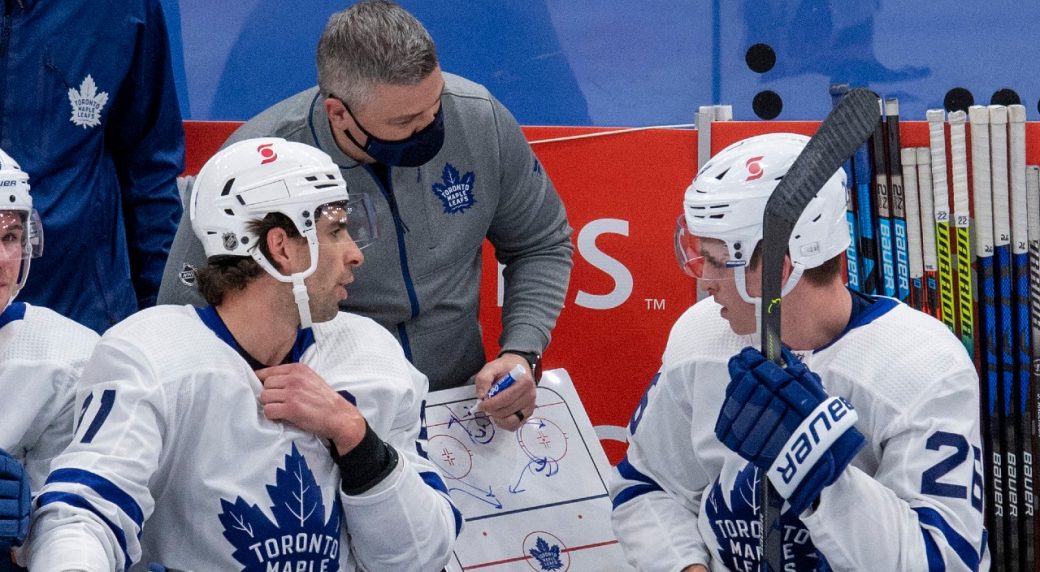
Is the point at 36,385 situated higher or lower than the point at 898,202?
higher

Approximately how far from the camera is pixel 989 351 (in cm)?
399

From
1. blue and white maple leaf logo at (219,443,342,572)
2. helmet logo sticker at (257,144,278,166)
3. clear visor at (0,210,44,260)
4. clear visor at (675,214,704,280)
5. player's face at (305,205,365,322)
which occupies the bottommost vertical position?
blue and white maple leaf logo at (219,443,342,572)

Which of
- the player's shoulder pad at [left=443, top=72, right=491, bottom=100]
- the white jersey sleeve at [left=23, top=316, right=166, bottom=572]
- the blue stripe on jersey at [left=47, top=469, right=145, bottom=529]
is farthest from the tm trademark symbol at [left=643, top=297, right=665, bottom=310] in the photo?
the blue stripe on jersey at [left=47, top=469, right=145, bottom=529]

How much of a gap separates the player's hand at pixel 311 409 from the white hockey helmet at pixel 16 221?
568 mm

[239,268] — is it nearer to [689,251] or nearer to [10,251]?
[10,251]

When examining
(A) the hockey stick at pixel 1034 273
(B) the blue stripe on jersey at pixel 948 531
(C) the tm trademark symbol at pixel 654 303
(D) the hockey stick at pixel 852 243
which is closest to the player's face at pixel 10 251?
(B) the blue stripe on jersey at pixel 948 531

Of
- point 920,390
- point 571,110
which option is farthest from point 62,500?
point 571,110

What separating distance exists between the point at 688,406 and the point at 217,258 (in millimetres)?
1027

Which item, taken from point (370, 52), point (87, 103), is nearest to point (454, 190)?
point (370, 52)

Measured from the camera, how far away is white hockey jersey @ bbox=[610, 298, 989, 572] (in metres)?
2.34

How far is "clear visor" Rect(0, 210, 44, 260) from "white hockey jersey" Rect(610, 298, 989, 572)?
131cm

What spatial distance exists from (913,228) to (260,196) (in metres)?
2.27

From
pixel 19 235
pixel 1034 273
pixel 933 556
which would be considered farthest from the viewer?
pixel 1034 273

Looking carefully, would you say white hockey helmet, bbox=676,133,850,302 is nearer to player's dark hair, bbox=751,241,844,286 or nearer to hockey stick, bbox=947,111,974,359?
player's dark hair, bbox=751,241,844,286
